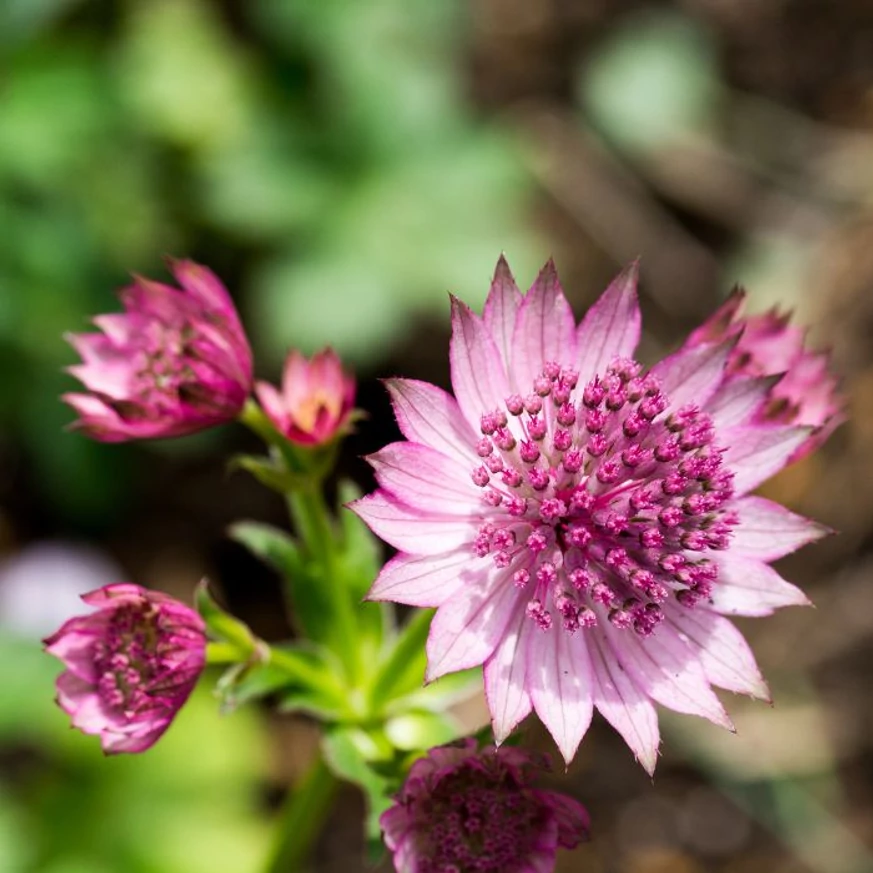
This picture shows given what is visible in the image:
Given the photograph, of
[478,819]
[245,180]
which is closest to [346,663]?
[478,819]

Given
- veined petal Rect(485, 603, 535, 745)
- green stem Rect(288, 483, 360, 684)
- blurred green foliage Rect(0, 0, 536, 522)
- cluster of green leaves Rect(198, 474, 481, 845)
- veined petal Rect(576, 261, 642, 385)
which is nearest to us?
veined petal Rect(485, 603, 535, 745)

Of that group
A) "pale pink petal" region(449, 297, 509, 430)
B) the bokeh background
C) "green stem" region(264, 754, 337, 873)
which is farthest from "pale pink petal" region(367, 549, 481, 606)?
the bokeh background

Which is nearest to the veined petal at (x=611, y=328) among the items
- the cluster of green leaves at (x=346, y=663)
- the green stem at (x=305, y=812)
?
the cluster of green leaves at (x=346, y=663)

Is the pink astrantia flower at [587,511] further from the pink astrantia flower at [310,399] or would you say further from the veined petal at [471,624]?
the pink astrantia flower at [310,399]

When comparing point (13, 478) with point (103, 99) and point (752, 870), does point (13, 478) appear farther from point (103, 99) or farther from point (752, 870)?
point (752, 870)

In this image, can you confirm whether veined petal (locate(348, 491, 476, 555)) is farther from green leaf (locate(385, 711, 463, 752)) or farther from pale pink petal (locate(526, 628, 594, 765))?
green leaf (locate(385, 711, 463, 752))
